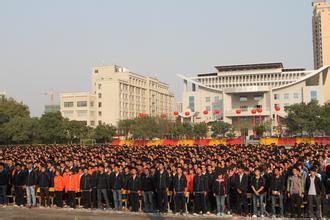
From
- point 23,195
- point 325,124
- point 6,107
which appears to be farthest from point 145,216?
point 6,107

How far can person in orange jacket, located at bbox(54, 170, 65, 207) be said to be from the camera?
1503 centimetres

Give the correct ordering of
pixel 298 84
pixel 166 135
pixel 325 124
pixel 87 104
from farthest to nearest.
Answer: pixel 87 104
pixel 298 84
pixel 166 135
pixel 325 124

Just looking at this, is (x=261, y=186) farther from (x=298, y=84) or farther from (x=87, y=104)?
(x=87, y=104)

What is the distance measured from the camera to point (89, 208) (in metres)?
14.8

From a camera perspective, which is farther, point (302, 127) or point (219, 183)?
point (302, 127)

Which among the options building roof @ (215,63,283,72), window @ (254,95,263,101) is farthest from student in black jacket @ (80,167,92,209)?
building roof @ (215,63,283,72)

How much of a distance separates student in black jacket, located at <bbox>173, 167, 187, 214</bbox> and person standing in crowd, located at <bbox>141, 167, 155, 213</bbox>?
0.74 metres

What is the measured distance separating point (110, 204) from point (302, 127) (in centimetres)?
5226

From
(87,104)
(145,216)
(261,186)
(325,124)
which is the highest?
(87,104)

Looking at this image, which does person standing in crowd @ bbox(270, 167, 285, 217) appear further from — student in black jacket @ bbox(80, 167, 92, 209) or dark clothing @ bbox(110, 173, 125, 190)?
student in black jacket @ bbox(80, 167, 92, 209)

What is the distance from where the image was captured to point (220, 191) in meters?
13.0

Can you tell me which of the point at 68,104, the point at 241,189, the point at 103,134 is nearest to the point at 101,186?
the point at 241,189

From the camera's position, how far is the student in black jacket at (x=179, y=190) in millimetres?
13438

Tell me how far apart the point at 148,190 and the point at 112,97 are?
8871cm
